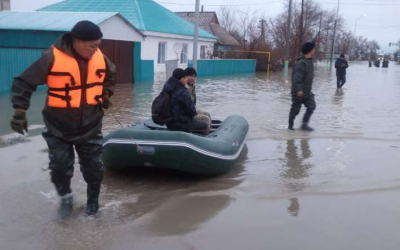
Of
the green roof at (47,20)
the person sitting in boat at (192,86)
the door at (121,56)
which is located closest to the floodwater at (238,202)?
the person sitting in boat at (192,86)

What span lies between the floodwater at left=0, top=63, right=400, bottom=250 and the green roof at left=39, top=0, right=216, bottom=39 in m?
17.5

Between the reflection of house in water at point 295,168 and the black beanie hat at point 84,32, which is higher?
the black beanie hat at point 84,32

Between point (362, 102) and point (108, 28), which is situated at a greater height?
point (108, 28)

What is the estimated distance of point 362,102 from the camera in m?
14.7

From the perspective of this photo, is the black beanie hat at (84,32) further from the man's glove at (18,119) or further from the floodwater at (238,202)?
the floodwater at (238,202)

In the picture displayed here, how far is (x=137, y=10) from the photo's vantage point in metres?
25.3

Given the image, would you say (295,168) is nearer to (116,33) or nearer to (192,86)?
(192,86)

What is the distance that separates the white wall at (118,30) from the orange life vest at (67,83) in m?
14.4

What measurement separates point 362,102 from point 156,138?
1114 cm

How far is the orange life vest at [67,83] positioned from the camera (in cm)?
392

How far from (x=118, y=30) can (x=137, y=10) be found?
21.0 feet

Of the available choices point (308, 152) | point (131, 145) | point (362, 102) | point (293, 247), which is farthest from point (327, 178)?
point (362, 102)

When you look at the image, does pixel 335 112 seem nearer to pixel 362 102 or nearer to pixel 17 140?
pixel 362 102

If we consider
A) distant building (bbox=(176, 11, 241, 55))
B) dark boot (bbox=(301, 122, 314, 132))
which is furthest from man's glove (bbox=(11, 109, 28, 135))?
distant building (bbox=(176, 11, 241, 55))
